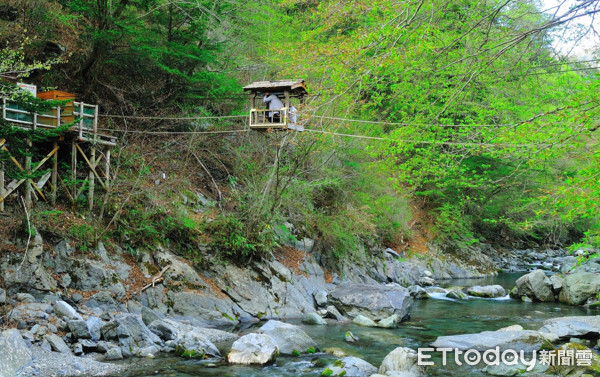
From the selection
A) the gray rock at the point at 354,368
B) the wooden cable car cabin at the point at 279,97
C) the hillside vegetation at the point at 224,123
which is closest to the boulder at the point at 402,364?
the gray rock at the point at 354,368

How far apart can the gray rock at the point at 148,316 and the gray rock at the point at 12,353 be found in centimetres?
259

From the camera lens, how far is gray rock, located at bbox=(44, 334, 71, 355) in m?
7.64

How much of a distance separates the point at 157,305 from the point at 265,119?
15.7 ft

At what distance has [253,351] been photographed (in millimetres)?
8344

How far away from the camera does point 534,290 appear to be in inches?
631

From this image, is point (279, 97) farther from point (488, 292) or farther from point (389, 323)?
point (488, 292)

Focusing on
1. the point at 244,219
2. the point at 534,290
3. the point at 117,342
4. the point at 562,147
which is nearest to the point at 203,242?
the point at 244,219

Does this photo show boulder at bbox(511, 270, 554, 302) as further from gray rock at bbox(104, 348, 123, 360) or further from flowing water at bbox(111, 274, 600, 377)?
gray rock at bbox(104, 348, 123, 360)

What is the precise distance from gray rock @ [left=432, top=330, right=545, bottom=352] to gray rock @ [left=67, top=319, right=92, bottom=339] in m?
6.55

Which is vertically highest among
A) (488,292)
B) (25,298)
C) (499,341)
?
(25,298)

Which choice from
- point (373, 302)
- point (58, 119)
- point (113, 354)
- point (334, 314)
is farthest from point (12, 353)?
point (373, 302)

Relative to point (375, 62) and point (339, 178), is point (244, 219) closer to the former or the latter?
point (339, 178)

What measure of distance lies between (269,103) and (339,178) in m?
6.07

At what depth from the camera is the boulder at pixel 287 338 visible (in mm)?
9000
